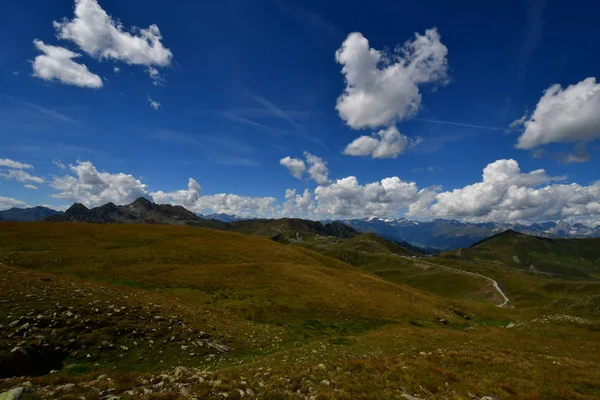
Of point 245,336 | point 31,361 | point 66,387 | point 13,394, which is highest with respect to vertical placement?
point 13,394

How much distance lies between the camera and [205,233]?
295 feet

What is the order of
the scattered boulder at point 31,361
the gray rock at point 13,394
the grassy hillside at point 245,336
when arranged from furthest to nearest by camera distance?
the scattered boulder at point 31,361 < the grassy hillside at point 245,336 < the gray rock at point 13,394

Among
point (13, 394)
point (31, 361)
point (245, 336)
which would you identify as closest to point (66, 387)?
point (13, 394)

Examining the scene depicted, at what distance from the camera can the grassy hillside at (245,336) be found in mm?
14258

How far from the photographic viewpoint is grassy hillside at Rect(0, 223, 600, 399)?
1426 cm

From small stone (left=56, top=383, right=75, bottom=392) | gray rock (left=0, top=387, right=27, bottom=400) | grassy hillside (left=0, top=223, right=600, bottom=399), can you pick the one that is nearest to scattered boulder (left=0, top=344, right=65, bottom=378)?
grassy hillside (left=0, top=223, right=600, bottom=399)

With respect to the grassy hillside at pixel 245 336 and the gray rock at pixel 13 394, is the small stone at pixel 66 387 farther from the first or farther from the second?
the gray rock at pixel 13 394

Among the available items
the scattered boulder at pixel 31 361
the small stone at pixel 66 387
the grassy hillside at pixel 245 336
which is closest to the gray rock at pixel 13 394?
the grassy hillside at pixel 245 336

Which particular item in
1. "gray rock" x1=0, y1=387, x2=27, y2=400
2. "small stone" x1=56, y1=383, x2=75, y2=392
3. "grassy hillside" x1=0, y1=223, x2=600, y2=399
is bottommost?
"grassy hillside" x1=0, y1=223, x2=600, y2=399

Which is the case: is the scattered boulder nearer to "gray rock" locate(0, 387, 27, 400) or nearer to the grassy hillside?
the grassy hillside

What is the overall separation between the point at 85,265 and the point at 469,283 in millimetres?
206797

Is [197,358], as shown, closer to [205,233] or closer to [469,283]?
[205,233]

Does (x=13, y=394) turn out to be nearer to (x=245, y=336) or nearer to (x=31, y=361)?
(x=31, y=361)

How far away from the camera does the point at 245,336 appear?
28.2 metres
